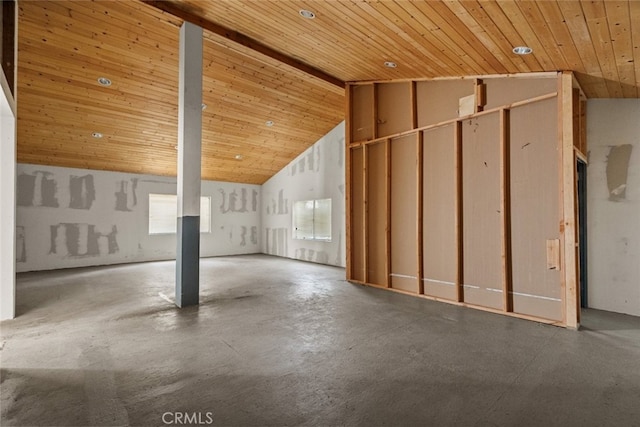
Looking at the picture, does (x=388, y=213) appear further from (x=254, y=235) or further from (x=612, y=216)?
(x=254, y=235)

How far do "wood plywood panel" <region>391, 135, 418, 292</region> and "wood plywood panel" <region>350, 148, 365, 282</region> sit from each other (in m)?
0.71

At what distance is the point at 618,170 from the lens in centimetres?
428

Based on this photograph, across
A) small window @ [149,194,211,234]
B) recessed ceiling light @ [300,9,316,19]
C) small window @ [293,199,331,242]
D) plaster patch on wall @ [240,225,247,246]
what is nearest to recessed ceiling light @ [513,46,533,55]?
recessed ceiling light @ [300,9,316,19]

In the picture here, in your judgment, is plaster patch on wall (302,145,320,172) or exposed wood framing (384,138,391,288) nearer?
exposed wood framing (384,138,391,288)

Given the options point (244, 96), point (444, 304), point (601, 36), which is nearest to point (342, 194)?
point (244, 96)

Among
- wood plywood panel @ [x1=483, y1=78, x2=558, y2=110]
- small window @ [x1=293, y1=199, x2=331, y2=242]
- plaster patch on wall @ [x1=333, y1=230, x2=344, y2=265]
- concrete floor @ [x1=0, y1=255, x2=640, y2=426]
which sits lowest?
concrete floor @ [x1=0, y1=255, x2=640, y2=426]

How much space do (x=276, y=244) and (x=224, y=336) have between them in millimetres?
7301

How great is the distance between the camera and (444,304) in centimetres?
464

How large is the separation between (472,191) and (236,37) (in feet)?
13.6

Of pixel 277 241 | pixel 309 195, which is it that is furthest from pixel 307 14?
pixel 277 241

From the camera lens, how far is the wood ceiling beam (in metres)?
4.19

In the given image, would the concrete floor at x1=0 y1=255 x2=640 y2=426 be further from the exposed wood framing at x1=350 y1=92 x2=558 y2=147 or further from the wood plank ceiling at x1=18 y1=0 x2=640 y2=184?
the wood plank ceiling at x1=18 y1=0 x2=640 y2=184

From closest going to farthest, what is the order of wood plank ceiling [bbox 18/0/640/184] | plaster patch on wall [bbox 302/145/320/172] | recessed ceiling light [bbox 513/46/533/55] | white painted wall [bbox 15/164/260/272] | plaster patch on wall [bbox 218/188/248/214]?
1. wood plank ceiling [bbox 18/0/640/184]
2. recessed ceiling light [bbox 513/46/533/55]
3. white painted wall [bbox 15/164/260/272]
4. plaster patch on wall [bbox 302/145/320/172]
5. plaster patch on wall [bbox 218/188/248/214]

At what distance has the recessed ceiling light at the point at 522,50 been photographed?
3408 mm
